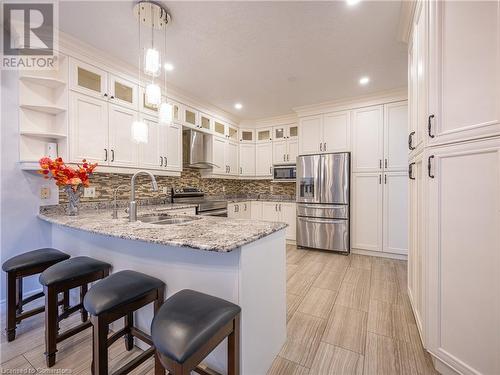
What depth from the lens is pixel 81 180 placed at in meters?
1.97

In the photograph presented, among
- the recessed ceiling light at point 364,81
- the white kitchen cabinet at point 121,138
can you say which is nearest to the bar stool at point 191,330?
the white kitchen cabinet at point 121,138

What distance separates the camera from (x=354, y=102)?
12.2 feet

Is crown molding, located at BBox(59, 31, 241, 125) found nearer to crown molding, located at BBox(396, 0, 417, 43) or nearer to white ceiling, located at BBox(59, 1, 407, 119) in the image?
white ceiling, located at BBox(59, 1, 407, 119)

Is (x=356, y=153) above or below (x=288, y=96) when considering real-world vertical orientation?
below

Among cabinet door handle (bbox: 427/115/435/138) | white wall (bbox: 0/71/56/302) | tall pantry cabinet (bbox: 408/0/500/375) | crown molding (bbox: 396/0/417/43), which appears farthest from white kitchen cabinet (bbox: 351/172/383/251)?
white wall (bbox: 0/71/56/302)

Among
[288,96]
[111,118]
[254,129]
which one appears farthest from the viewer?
[254,129]

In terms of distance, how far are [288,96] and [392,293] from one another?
123 inches

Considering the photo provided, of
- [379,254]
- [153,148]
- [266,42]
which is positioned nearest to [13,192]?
[153,148]

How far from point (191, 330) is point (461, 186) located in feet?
4.94

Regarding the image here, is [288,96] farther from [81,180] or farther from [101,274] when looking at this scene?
[101,274]

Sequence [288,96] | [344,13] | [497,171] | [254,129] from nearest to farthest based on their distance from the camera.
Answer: [497,171]
[344,13]
[288,96]
[254,129]

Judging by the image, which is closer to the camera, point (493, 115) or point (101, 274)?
point (493, 115)

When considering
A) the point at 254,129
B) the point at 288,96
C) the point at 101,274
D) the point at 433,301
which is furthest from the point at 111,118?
the point at 433,301

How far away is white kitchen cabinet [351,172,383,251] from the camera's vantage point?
3.54 metres
